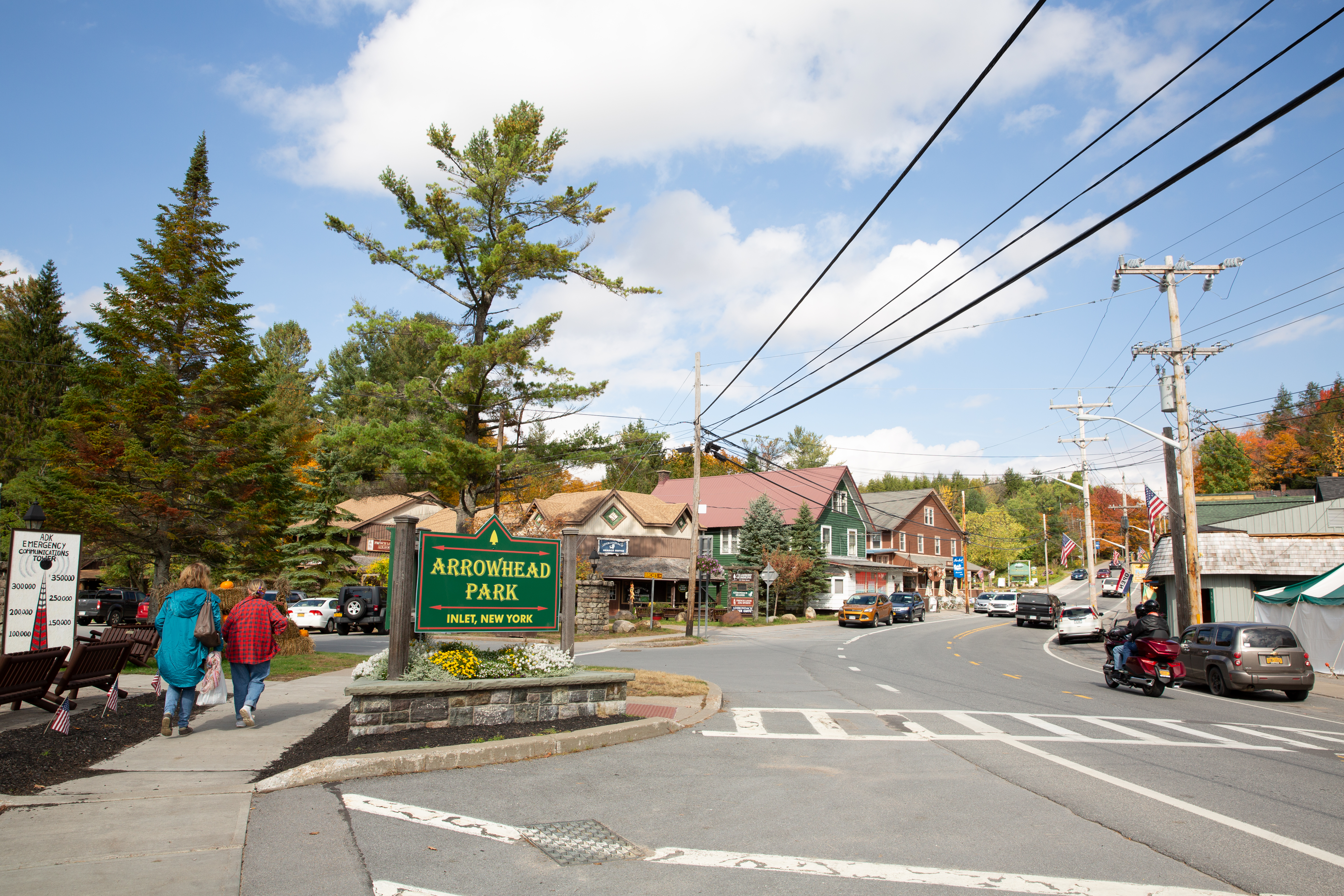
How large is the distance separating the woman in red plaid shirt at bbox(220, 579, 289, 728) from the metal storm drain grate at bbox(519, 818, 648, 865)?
4.86 m

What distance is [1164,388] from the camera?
2362 centimetres

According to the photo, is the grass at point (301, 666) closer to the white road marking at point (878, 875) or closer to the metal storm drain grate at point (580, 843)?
the metal storm drain grate at point (580, 843)

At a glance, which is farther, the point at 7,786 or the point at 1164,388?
the point at 1164,388

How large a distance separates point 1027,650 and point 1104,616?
65.4ft

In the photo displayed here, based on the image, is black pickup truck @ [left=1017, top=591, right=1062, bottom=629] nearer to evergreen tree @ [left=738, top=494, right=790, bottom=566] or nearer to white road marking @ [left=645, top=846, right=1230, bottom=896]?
evergreen tree @ [left=738, top=494, right=790, bottom=566]

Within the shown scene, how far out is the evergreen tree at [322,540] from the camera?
40.2m

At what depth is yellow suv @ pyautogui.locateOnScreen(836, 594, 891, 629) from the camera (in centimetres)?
3925

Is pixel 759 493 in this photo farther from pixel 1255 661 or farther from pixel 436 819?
pixel 436 819

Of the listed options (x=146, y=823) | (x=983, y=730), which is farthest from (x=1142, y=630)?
(x=146, y=823)

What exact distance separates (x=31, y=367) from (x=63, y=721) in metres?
38.4

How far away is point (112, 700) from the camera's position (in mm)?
9617

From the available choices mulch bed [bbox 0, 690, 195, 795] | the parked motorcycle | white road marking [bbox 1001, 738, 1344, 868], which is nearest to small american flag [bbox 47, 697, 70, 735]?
mulch bed [bbox 0, 690, 195, 795]

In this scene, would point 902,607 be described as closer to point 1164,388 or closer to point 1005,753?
point 1164,388

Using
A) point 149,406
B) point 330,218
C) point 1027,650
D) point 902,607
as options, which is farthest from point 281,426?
point 902,607
